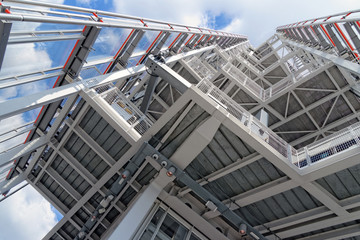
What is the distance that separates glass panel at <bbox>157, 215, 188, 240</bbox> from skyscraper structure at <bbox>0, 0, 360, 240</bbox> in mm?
46

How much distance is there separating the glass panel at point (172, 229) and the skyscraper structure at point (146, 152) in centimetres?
5

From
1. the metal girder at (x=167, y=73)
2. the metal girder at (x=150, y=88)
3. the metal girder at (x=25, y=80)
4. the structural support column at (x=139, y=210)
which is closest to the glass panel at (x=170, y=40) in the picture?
the metal girder at (x=150, y=88)

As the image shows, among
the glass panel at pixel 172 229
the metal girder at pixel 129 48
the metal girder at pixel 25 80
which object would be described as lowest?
the metal girder at pixel 25 80

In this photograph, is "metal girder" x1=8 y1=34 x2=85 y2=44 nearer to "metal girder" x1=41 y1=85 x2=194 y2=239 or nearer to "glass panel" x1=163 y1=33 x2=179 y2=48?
"metal girder" x1=41 y1=85 x2=194 y2=239

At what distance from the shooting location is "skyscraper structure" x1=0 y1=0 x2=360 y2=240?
7770 millimetres

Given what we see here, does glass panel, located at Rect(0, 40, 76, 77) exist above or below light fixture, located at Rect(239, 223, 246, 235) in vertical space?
below

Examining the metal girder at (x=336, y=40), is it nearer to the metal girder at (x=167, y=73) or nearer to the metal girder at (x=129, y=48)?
the metal girder at (x=167, y=73)

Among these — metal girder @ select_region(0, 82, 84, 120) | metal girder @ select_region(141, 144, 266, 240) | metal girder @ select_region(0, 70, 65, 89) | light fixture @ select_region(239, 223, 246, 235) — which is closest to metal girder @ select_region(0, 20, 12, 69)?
metal girder @ select_region(0, 82, 84, 120)

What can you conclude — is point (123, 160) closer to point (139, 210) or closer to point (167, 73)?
point (139, 210)

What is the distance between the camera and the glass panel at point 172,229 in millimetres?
10842

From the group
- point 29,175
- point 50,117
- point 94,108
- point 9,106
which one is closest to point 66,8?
point 9,106

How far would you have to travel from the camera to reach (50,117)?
9734mm

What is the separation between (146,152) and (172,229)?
4.36 metres

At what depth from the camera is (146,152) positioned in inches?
381
